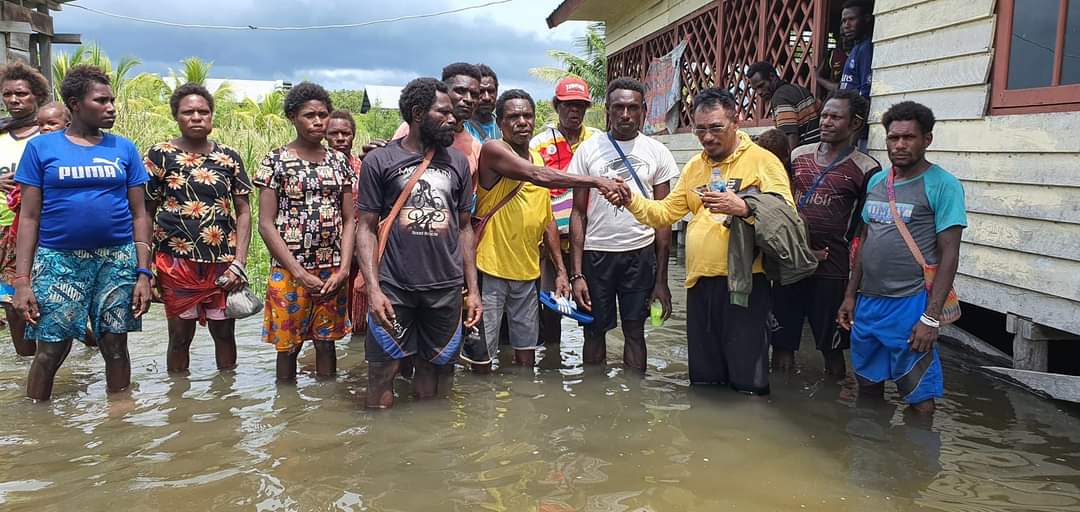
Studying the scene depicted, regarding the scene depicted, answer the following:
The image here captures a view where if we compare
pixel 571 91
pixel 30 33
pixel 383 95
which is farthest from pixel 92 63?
pixel 383 95

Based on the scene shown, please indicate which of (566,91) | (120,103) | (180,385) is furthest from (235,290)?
(120,103)

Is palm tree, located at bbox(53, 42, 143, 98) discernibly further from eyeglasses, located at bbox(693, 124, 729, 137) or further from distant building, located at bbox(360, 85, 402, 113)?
distant building, located at bbox(360, 85, 402, 113)

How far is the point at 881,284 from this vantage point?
4094 mm

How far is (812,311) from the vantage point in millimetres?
4871

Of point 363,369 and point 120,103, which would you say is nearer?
point 363,369

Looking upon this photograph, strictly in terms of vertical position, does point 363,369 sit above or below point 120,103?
below

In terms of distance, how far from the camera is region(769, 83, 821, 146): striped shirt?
20.1 ft

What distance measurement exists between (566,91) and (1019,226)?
2918mm

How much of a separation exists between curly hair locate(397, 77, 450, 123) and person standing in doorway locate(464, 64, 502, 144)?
131 centimetres

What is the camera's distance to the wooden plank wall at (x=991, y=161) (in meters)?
4.43

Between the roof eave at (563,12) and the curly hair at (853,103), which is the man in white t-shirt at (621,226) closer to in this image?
the curly hair at (853,103)

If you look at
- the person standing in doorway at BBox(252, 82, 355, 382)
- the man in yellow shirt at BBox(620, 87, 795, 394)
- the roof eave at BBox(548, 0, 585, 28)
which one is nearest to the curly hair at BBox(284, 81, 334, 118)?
the person standing in doorway at BBox(252, 82, 355, 382)

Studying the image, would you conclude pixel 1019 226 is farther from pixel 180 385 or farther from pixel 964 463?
pixel 180 385

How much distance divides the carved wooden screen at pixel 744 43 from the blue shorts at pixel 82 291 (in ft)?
19.6
